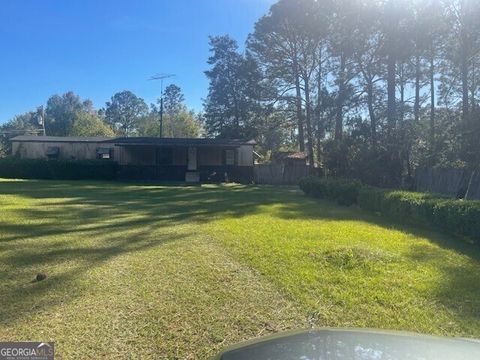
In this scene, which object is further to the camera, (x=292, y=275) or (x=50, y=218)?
(x=50, y=218)

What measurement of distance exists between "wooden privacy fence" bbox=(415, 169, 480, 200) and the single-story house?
43.9 ft

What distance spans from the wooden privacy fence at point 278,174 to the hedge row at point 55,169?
10238 mm

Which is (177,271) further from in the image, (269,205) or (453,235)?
(269,205)

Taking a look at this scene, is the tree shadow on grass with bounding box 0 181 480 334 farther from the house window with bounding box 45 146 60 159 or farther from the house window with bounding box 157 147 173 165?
the house window with bounding box 45 146 60 159

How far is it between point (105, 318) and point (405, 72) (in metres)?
32.2

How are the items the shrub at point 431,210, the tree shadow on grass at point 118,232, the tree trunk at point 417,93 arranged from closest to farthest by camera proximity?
the tree shadow on grass at point 118,232
the shrub at point 431,210
the tree trunk at point 417,93

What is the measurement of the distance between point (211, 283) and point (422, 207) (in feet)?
22.7

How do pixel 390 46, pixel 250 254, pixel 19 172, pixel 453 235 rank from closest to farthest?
pixel 250 254 < pixel 453 235 < pixel 390 46 < pixel 19 172

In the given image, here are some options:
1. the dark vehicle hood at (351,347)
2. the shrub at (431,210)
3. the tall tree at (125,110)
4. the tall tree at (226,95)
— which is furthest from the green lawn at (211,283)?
the tall tree at (125,110)

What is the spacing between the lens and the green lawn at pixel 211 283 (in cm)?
396

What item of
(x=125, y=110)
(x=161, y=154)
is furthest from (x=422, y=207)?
(x=125, y=110)

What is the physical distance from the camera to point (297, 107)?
3700 cm

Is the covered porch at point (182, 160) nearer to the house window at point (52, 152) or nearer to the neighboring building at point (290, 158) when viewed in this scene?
the house window at point (52, 152)

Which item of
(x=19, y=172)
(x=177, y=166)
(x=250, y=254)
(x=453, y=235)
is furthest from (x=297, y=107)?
(x=250, y=254)
